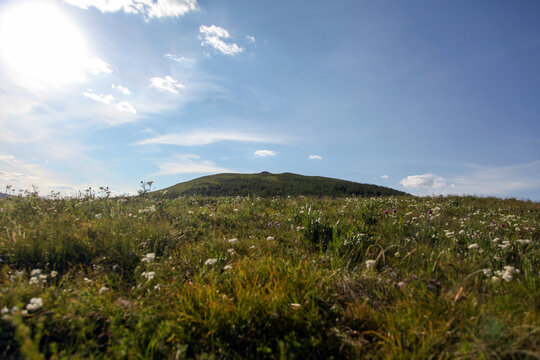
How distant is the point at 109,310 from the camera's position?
2664mm

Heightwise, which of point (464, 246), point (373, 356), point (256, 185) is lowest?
point (373, 356)

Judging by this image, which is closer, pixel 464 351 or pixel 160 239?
pixel 464 351

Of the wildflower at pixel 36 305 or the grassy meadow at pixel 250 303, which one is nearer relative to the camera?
the grassy meadow at pixel 250 303

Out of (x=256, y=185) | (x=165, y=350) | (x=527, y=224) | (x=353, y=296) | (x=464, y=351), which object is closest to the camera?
(x=464, y=351)

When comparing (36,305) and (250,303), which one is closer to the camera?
(36,305)

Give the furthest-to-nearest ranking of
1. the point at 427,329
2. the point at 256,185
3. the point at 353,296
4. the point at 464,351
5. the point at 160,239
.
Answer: the point at 256,185 < the point at 160,239 < the point at 353,296 < the point at 427,329 < the point at 464,351

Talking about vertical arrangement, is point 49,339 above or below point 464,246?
below

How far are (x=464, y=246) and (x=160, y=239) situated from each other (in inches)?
207

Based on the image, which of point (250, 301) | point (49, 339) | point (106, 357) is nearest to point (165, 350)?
point (106, 357)

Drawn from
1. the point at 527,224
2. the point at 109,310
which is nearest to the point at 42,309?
the point at 109,310

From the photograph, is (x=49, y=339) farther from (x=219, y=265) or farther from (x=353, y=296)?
(x=353, y=296)

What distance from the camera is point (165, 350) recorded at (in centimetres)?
226

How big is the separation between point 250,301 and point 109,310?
138 cm

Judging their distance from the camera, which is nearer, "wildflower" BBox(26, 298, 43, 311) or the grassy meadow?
the grassy meadow
